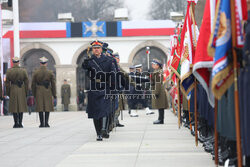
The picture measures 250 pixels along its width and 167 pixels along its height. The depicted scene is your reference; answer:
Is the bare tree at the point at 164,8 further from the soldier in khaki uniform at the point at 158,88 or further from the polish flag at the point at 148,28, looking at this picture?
the soldier in khaki uniform at the point at 158,88

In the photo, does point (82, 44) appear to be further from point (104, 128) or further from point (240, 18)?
point (240, 18)

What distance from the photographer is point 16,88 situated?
14.7 metres

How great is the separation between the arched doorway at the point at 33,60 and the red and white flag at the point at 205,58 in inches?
1099

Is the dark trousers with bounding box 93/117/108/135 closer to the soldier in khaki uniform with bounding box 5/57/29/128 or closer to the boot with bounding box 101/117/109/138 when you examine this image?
the boot with bounding box 101/117/109/138

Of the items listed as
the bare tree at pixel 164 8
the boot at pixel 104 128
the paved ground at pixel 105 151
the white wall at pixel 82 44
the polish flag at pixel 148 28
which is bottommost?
the paved ground at pixel 105 151

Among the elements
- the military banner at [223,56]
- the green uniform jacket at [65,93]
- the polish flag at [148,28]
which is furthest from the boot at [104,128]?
the polish flag at [148,28]

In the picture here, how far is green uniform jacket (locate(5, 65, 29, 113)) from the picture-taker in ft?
47.9

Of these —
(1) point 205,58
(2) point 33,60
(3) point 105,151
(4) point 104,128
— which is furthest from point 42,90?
(2) point 33,60

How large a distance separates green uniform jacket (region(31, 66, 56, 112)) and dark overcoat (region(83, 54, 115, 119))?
167 inches

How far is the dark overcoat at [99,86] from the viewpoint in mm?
10266

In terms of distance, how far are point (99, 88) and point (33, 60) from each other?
25.5 m

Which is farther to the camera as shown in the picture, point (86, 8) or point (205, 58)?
point (86, 8)

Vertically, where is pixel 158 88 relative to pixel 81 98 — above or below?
above

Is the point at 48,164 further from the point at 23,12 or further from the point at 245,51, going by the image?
the point at 23,12
